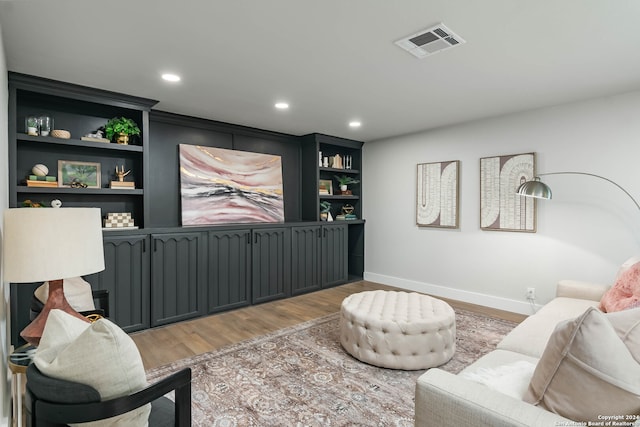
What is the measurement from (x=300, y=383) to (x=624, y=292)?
2.42m

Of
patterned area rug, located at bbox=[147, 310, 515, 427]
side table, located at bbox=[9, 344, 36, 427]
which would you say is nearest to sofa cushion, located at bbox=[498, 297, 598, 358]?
patterned area rug, located at bbox=[147, 310, 515, 427]

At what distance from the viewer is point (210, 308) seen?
3.88 meters

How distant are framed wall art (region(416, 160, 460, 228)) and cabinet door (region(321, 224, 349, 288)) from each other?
4.07ft

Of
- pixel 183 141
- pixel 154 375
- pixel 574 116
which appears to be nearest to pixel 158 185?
pixel 183 141

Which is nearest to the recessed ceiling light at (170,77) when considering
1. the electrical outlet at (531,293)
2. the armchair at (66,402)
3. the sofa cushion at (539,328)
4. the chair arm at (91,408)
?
the armchair at (66,402)

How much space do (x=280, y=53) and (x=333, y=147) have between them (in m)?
3.49

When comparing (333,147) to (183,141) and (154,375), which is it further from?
(154,375)

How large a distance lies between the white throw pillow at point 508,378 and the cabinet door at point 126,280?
3107 mm

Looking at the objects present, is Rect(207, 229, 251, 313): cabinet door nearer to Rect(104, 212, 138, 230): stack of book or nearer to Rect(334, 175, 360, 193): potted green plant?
Rect(104, 212, 138, 230): stack of book

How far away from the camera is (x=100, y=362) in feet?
3.49

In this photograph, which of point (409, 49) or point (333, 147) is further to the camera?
point (333, 147)

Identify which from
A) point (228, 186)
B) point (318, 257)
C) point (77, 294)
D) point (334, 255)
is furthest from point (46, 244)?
point (334, 255)

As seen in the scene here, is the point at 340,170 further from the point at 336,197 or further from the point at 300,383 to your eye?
the point at 300,383

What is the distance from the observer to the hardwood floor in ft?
9.62
